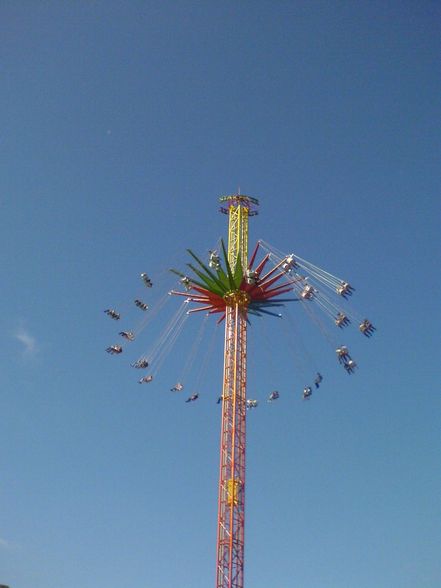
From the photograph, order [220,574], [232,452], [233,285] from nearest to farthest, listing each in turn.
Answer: [220,574] < [232,452] < [233,285]

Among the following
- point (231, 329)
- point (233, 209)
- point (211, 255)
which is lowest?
point (231, 329)

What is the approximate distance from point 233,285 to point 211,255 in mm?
2576

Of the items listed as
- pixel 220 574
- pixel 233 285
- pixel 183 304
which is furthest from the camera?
pixel 183 304

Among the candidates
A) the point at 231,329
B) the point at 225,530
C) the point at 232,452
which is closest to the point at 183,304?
the point at 231,329

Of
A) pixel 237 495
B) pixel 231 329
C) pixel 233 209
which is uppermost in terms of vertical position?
pixel 233 209

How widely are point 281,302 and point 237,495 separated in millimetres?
12719

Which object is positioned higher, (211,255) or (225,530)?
(211,255)

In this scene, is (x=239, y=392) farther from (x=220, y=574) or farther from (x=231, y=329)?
(x=220, y=574)

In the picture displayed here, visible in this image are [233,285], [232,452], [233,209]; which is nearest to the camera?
[232,452]

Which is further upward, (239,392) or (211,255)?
(211,255)

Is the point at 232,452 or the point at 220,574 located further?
→ the point at 232,452

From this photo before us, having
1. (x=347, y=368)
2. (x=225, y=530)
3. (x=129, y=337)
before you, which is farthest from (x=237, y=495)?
(x=129, y=337)

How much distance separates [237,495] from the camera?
4297 cm

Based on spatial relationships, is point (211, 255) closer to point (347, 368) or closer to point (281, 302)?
point (281, 302)
